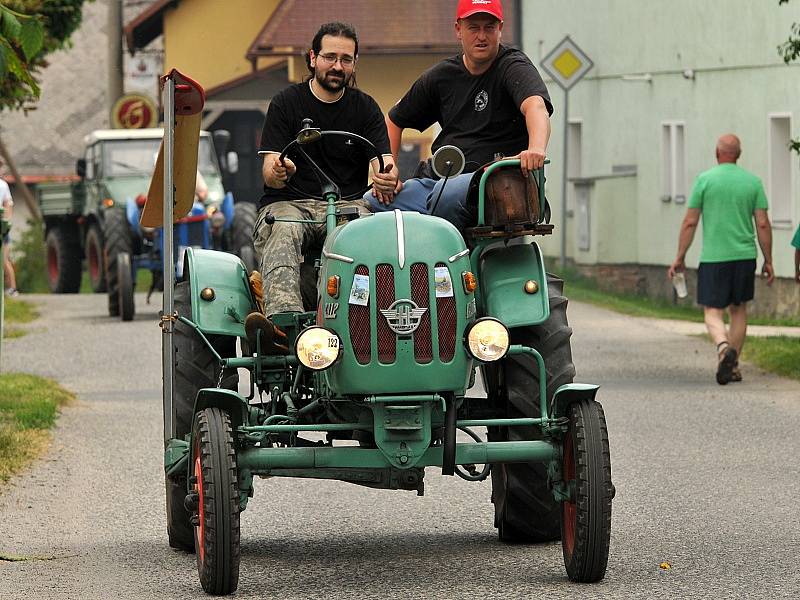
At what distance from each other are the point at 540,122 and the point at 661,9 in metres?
25.3

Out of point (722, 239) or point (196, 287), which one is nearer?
point (196, 287)

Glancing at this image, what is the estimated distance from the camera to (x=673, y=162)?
32.6 m

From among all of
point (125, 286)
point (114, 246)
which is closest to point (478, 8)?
point (125, 286)

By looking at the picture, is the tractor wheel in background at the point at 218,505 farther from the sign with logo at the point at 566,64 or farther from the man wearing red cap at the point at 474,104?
the sign with logo at the point at 566,64

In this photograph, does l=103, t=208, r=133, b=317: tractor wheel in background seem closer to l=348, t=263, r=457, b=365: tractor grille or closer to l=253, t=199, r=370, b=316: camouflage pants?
l=253, t=199, r=370, b=316: camouflage pants

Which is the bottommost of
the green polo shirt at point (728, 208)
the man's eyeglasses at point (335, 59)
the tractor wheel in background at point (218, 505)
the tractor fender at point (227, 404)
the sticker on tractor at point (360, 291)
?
the tractor wheel in background at point (218, 505)

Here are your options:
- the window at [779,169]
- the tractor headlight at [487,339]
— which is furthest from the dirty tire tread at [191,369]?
the window at [779,169]

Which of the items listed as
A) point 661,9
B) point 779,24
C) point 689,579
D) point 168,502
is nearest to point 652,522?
point 689,579

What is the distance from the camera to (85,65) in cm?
7744

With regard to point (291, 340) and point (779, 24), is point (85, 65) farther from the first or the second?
point (291, 340)

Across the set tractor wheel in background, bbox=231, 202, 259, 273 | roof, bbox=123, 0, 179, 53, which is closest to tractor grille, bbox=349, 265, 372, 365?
tractor wheel in background, bbox=231, 202, 259, 273

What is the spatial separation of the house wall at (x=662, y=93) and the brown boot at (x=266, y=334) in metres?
18.3

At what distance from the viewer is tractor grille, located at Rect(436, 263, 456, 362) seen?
733 centimetres

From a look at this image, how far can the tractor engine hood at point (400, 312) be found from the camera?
7285mm
